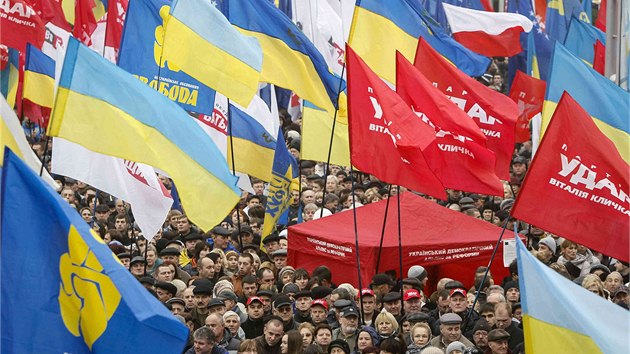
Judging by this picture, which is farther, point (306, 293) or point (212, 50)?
point (212, 50)

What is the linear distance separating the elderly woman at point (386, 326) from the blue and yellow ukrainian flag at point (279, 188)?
4864 mm

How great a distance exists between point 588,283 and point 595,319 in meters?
4.84

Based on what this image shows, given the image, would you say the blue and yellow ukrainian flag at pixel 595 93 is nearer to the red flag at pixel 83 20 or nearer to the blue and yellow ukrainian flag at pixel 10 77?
the red flag at pixel 83 20

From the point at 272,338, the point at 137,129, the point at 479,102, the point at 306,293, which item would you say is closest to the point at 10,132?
the point at 137,129

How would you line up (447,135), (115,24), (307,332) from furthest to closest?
(115,24), (447,135), (307,332)

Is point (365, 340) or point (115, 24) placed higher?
point (115, 24)

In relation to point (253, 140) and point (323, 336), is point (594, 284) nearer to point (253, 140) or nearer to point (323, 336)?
point (323, 336)

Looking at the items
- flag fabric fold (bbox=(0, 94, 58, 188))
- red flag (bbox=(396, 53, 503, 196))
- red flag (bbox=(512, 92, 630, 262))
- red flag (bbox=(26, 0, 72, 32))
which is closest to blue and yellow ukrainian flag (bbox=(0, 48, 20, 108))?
red flag (bbox=(26, 0, 72, 32))

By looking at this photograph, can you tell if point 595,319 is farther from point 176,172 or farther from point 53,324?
point 176,172

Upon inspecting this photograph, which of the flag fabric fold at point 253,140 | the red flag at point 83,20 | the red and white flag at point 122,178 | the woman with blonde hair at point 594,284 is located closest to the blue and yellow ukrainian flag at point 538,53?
the flag fabric fold at point 253,140

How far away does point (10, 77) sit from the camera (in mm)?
19641

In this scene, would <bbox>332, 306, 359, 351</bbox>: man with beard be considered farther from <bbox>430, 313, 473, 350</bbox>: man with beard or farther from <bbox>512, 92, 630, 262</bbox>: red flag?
<bbox>512, 92, 630, 262</bbox>: red flag

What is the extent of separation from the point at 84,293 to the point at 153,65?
7971 millimetres

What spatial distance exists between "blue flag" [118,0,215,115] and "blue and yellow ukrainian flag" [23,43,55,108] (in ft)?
9.00
